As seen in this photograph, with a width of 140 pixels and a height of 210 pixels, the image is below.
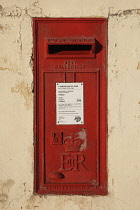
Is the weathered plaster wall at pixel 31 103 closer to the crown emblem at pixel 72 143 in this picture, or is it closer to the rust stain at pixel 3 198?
the rust stain at pixel 3 198

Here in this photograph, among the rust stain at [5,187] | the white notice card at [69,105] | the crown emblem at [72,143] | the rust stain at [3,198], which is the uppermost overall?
the white notice card at [69,105]

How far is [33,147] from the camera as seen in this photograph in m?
2.41

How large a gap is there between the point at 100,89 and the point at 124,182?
91cm

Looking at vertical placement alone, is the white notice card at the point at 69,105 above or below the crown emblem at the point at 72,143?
above

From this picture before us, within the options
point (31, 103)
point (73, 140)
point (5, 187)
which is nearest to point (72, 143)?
point (73, 140)

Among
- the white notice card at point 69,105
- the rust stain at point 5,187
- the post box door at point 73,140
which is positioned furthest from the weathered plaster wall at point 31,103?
the white notice card at point 69,105

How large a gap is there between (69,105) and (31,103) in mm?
356

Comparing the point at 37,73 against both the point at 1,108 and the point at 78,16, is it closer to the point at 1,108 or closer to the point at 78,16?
the point at 1,108

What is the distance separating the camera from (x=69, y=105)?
7.92 feet

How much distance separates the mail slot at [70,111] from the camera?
2387mm

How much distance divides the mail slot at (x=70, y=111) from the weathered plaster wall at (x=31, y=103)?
7 cm

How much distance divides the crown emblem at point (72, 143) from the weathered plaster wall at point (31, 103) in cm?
29

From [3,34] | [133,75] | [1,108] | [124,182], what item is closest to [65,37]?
[3,34]

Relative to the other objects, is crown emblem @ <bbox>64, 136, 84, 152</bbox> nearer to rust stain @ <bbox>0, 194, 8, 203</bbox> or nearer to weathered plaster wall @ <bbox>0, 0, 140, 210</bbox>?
weathered plaster wall @ <bbox>0, 0, 140, 210</bbox>
